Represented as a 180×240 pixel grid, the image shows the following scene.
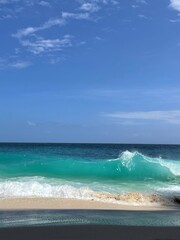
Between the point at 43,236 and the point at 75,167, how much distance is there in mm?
20857

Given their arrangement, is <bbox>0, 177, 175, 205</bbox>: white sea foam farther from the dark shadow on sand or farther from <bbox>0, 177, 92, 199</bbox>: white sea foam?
the dark shadow on sand

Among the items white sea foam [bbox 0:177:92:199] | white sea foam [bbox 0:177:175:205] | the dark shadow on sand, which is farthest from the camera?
white sea foam [bbox 0:177:92:199]

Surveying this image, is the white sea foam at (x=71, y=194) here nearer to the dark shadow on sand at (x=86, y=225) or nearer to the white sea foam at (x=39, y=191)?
the white sea foam at (x=39, y=191)

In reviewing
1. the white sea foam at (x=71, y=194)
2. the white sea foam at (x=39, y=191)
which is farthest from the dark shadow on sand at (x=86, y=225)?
the white sea foam at (x=39, y=191)

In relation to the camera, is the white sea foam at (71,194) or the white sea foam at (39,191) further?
the white sea foam at (39,191)

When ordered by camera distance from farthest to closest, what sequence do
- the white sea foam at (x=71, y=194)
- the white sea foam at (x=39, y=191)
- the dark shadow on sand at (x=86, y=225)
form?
the white sea foam at (x=39, y=191), the white sea foam at (x=71, y=194), the dark shadow on sand at (x=86, y=225)

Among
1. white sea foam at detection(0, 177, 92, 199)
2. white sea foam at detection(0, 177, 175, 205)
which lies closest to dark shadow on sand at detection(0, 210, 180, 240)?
white sea foam at detection(0, 177, 175, 205)

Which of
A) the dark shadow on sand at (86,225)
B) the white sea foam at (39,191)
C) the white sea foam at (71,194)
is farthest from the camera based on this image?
the white sea foam at (39,191)

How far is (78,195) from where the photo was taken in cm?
1307

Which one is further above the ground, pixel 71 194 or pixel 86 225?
pixel 86 225

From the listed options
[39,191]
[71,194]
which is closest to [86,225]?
[71,194]

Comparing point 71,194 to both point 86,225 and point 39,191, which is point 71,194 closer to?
point 39,191

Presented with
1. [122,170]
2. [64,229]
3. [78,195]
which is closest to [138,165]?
[122,170]

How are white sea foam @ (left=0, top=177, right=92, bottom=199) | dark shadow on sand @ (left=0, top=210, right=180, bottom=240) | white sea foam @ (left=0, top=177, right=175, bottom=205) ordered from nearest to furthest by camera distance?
dark shadow on sand @ (left=0, top=210, right=180, bottom=240), white sea foam @ (left=0, top=177, right=175, bottom=205), white sea foam @ (left=0, top=177, right=92, bottom=199)
